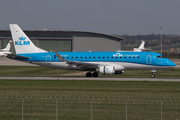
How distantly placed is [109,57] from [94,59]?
2.30m

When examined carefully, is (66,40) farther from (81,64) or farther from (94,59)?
(81,64)

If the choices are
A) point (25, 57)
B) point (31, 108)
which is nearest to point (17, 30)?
point (25, 57)

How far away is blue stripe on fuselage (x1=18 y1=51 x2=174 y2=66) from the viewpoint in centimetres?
4231

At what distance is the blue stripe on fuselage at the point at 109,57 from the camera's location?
4231 cm

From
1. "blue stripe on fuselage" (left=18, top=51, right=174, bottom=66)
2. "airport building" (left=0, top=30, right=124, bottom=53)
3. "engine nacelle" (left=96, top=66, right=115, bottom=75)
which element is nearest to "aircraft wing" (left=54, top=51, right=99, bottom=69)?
"blue stripe on fuselage" (left=18, top=51, right=174, bottom=66)

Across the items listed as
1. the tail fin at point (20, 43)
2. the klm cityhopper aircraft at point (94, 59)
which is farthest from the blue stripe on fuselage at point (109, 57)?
the tail fin at point (20, 43)

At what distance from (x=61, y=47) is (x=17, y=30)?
52625mm

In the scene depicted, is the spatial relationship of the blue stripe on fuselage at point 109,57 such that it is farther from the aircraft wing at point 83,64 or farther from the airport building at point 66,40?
the airport building at point 66,40

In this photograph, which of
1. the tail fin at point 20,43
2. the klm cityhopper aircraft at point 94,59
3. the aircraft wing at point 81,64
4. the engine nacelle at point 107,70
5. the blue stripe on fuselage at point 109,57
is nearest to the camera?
the engine nacelle at point 107,70

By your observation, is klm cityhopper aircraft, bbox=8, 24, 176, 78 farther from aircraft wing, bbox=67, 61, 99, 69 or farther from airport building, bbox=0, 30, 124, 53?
A: airport building, bbox=0, 30, 124, 53

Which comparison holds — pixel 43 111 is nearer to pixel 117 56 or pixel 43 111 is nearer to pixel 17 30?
pixel 117 56

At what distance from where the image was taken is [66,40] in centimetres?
9862

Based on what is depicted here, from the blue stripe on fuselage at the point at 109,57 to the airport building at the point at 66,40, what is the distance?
52.5 metres

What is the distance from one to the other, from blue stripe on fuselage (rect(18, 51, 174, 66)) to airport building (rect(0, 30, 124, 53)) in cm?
5251
